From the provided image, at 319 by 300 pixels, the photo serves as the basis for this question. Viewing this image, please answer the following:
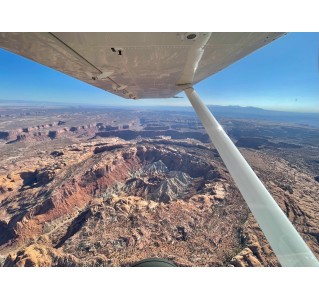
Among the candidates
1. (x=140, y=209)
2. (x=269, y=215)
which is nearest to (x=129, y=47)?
(x=269, y=215)

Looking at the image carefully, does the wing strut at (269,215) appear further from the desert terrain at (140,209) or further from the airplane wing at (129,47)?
the desert terrain at (140,209)

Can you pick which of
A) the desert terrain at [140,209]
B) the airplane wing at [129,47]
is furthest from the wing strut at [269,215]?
the desert terrain at [140,209]

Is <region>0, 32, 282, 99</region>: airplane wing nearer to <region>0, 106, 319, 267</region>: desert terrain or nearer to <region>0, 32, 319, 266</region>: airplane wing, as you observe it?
<region>0, 32, 319, 266</region>: airplane wing

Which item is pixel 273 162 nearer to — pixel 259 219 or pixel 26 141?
pixel 259 219

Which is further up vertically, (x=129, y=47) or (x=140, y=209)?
(x=129, y=47)

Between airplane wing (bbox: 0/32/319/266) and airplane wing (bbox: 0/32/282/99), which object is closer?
airplane wing (bbox: 0/32/319/266)

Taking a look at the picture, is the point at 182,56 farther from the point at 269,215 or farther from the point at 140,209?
the point at 140,209

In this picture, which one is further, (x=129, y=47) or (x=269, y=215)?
(x=129, y=47)

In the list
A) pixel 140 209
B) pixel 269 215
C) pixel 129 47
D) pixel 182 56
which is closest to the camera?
pixel 269 215

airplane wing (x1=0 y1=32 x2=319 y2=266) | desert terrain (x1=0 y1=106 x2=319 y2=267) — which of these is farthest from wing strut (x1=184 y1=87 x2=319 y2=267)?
desert terrain (x1=0 y1=106 x2=319 y2=267)
